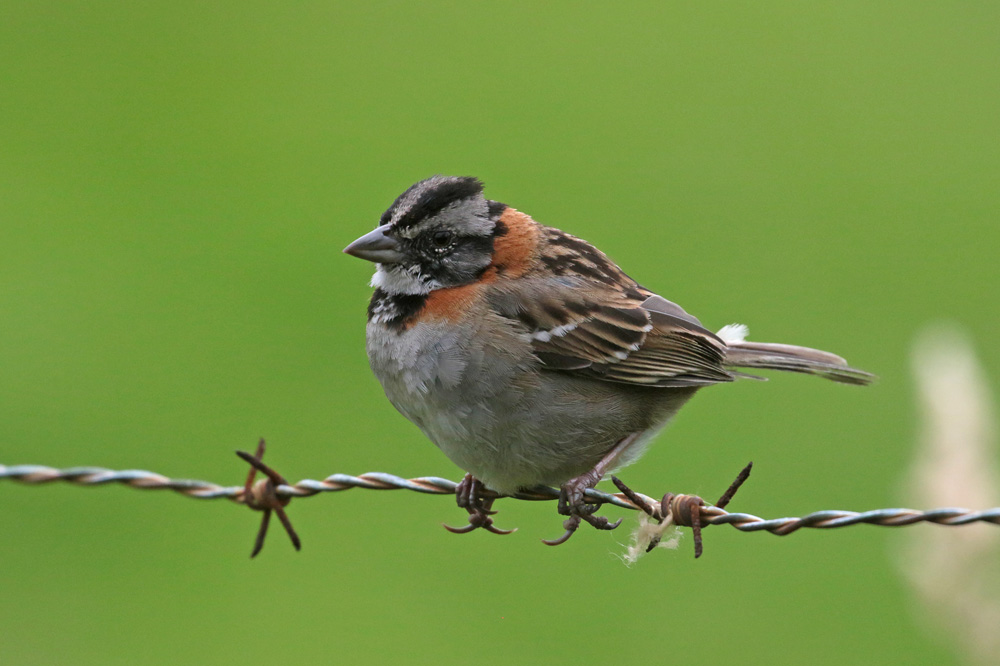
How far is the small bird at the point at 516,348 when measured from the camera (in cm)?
429

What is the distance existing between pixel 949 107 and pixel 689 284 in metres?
4.21

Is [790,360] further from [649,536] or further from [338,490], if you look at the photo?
[338,490]

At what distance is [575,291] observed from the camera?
15.2ft

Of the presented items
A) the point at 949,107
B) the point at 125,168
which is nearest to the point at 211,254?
the point at 125,168

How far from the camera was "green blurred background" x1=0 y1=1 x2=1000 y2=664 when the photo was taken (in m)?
6.85

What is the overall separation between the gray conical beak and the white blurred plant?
194cm

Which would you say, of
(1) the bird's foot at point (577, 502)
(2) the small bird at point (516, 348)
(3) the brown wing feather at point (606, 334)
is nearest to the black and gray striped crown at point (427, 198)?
(2) the small bird at point (516, 348)

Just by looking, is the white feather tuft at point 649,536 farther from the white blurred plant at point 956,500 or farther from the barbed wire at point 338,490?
the white blurred plant at point 956,500

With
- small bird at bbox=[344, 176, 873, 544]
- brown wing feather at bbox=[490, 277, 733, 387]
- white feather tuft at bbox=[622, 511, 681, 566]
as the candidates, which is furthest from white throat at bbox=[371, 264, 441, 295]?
white feather tuft at bbox=[622, 511, 681, 566]

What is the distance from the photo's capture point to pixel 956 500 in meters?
3.74

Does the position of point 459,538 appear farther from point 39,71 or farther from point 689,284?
point 39,71

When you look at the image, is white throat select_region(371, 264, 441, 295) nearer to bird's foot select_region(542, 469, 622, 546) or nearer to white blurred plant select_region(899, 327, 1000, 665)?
bird's foot select_region(542, 469, 622, 546)

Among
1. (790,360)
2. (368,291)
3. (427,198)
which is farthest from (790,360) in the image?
(368,291)

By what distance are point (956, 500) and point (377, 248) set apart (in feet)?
7.20
